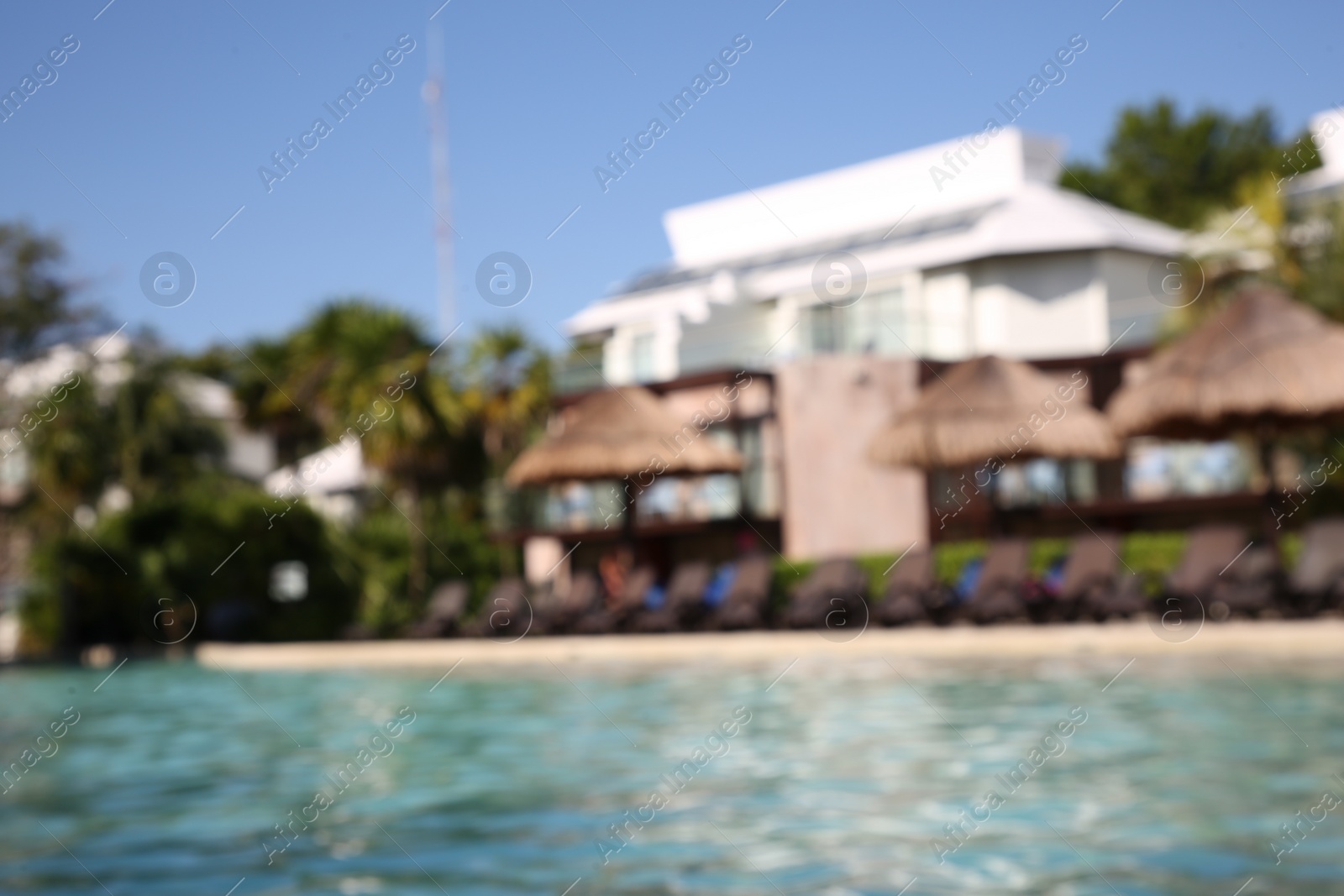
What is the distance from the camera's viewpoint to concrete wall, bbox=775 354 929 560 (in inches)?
1015

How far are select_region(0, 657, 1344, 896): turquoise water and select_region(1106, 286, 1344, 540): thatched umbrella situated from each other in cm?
532

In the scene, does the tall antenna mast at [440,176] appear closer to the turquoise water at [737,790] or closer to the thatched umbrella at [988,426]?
→ the thatched umbrella at [988,426]

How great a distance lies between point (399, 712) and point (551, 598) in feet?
32.2

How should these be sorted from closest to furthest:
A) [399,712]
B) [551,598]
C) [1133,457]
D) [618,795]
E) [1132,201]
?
[618,795] < [399,712] < [551,598] < [1133,457] < [1132,201]

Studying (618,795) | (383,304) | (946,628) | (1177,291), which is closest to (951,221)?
(1177,291)

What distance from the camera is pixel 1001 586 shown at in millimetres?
18234

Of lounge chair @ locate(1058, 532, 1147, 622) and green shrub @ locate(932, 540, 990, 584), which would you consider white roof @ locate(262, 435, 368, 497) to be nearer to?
green shrub @ locate(932, 540, 990, 584)

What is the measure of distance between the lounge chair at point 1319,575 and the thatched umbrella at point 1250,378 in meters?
1.61

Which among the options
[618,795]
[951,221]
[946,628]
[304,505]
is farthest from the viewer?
[951,221]

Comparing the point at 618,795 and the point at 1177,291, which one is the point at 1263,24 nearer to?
the point at 618,795

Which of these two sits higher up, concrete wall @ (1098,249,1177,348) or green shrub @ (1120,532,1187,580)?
concrete wall @ (1098,249,1177,348)

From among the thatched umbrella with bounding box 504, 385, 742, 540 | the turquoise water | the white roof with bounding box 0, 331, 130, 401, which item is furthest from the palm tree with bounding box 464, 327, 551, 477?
the turquoise water

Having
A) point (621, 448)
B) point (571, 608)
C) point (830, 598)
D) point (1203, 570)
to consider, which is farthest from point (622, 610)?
point (1203, 570)

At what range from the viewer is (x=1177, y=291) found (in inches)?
1052
